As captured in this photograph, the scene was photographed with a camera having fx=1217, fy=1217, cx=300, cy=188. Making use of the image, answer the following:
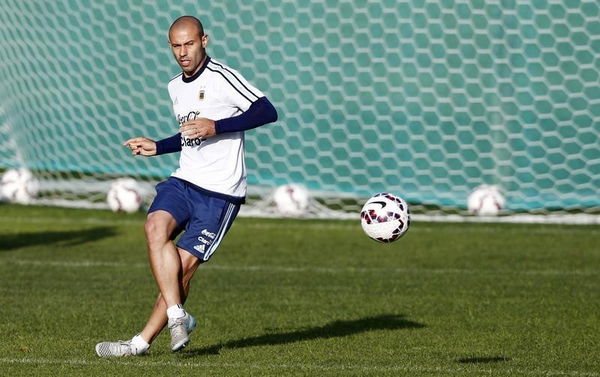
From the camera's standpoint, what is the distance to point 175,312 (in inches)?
248

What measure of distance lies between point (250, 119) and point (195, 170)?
0.44 m

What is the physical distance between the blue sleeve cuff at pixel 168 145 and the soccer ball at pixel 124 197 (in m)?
7.84

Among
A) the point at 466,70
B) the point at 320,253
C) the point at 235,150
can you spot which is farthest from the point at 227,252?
the point at 235,150

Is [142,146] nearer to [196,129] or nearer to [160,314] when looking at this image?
[196,129]


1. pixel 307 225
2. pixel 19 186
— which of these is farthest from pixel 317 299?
pixel 19 186

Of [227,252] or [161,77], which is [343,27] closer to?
[161,77]

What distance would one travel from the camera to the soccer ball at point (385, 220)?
7047 mm

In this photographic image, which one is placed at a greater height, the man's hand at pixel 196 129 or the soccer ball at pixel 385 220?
the man's hand at pixel 196 129

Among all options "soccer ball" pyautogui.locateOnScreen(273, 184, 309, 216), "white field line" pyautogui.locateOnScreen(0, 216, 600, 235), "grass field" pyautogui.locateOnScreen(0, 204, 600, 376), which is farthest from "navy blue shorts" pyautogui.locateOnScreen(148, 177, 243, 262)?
"soccer ball" pyautogui.locateOnScreen(273, 184, 309, 216)

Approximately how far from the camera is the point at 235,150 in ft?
22.4

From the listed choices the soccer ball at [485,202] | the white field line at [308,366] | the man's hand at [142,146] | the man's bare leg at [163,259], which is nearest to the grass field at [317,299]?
the white field line at [308,366]

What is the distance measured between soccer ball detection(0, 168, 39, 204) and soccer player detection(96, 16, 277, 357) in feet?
28.1

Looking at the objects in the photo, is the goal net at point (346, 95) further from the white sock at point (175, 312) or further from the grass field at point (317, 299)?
the white sock at point (175, 312)

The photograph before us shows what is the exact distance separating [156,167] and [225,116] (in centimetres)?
946
